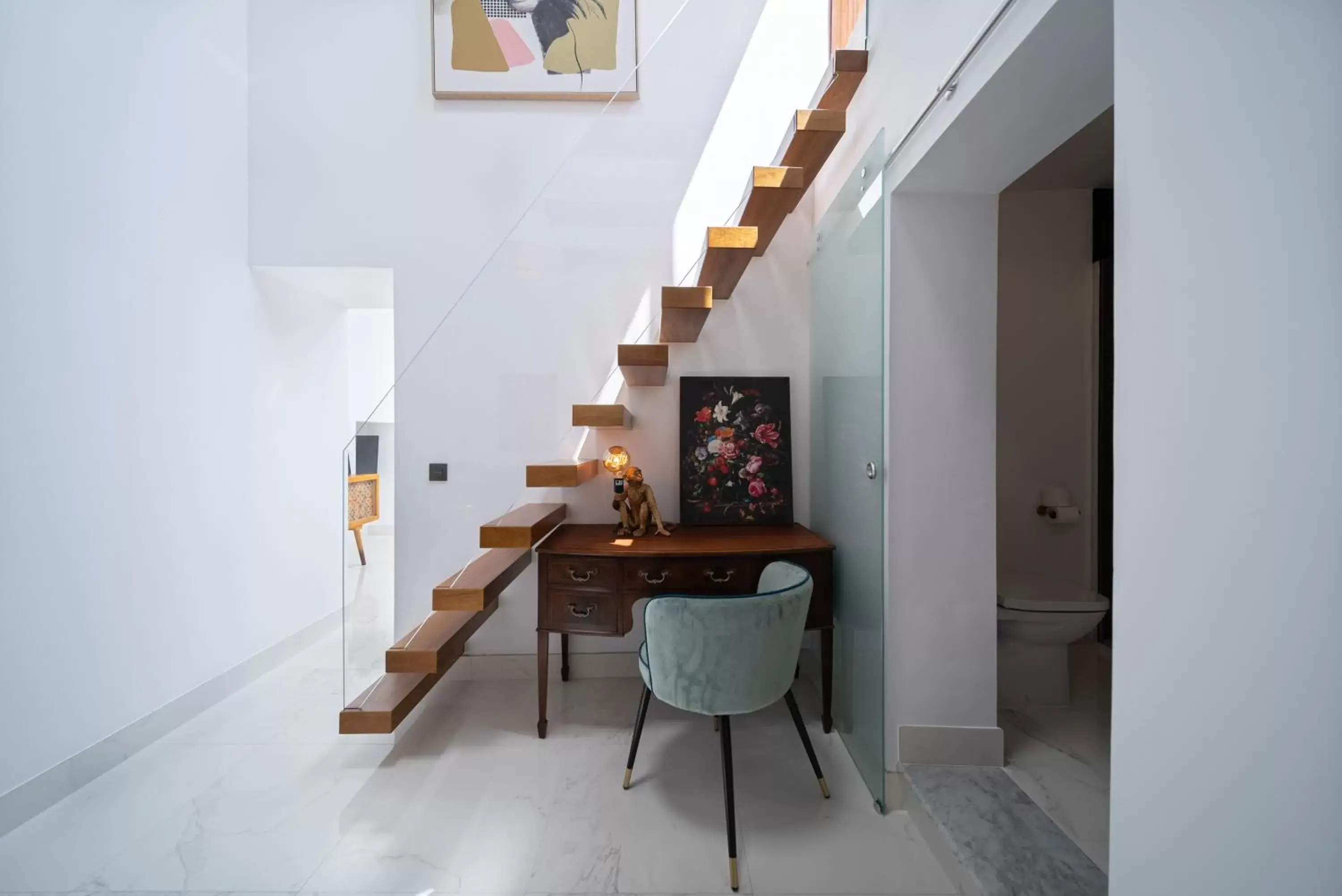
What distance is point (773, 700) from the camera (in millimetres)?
1643

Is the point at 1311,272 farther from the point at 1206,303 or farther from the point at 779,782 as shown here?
the point at 779,782

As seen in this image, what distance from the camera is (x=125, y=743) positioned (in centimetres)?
203

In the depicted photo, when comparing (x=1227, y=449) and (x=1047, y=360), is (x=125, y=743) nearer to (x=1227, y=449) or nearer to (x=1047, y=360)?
(x=1227, y=449)

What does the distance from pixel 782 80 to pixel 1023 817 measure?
271 cm

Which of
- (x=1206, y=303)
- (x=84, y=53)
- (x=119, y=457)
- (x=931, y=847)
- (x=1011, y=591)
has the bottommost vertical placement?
(x=931, y=847)

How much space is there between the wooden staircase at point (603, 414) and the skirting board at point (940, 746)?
1450mm

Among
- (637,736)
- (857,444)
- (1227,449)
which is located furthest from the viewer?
(857,444)

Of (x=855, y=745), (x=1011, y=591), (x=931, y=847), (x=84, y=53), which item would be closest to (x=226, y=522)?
(x=84, y=53)

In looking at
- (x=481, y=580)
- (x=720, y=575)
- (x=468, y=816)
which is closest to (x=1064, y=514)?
(x=720, y=575)

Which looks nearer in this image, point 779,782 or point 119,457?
point 779,782

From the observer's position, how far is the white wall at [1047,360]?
109 inches

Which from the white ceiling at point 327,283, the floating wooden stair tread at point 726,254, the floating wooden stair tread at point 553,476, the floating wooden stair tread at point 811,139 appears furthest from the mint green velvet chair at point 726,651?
the white ceiling at point 327,283

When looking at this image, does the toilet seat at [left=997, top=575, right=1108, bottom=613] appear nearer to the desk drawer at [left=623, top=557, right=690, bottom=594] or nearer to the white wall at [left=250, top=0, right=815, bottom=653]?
the desk drawer at [left=623, top=557, right=690, bottom=594]

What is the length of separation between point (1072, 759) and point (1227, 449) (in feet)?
5.75
